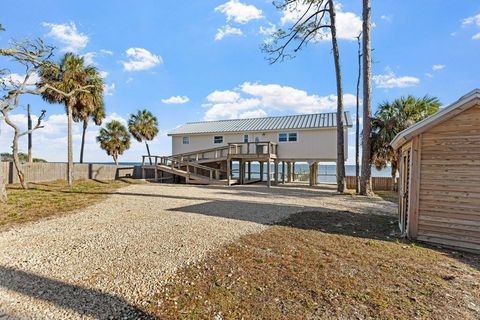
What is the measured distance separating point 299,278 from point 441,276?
221 cm

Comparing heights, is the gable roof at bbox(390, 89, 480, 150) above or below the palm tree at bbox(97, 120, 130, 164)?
below

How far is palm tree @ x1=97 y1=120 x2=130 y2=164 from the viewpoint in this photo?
31516 mm

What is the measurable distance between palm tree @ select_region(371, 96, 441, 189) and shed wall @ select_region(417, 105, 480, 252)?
11.9 meters

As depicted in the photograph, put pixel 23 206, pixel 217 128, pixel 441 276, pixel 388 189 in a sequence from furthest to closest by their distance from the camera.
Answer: pixel 217 128, pixel 388 189, pixel 23 206, pixel 441 276

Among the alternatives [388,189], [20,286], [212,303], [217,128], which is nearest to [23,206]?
[20,286]

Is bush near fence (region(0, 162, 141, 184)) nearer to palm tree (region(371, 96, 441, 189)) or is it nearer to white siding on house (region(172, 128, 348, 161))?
white siding on house (region(172, 128, 348, 161))

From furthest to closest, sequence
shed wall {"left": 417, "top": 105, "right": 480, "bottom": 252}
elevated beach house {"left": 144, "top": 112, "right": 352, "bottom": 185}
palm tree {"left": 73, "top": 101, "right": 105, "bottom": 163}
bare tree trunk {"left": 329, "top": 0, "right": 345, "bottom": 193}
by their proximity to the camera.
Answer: elevated beach house {"left": 144, "top": 112, "right": 352, "bottom": 185} < palm tree {"left": 73, "top": 101, "right": 105, "bottom": 163} < bare tree trunk {"left": 329, "top": 0, "right": 345, "bottom": 193} < shed wall {"left": 417, "top": 105, "right": 480, "bottom": 252}

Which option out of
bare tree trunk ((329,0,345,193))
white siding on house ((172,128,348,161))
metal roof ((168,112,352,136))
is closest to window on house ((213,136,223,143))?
metal roof ((168,112,352,136))

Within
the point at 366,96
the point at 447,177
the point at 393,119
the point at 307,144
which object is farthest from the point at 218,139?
the point at 447,177

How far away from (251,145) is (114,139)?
1915 centimetres

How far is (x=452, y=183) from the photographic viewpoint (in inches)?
221

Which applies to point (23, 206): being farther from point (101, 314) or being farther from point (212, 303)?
point (212, 303)

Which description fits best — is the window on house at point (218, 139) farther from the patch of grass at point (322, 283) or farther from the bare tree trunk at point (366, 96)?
the patch of grass at point (322, 283)

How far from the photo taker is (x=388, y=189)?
21750mm
